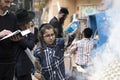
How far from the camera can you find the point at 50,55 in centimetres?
473

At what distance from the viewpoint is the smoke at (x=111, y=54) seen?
12.1ft

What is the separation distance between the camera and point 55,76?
15.4ft

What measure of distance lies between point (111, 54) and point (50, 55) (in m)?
1.05

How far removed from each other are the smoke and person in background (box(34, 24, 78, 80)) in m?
0.66

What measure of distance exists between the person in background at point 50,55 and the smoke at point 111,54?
66 cm

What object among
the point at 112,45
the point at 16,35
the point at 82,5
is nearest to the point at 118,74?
the point at 112,45

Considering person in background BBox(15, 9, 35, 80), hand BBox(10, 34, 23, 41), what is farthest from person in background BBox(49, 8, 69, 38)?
hand BBox(10, 34, 23, 41)

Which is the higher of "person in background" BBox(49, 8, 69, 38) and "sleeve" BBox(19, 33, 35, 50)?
"sleeve" BBox(19, 33, 35, 50)

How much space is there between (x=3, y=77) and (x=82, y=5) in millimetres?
10223

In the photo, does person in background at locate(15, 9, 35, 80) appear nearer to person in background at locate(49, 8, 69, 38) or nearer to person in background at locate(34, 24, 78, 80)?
person in background at locate(34, 24, 78, 80)

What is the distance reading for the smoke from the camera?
12.1 ft

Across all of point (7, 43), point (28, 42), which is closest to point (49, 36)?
point (28, 42)

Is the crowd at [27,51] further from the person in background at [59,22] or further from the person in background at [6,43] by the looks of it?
the person in background at [59,22]

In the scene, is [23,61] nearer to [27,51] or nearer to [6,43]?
[27,51]
